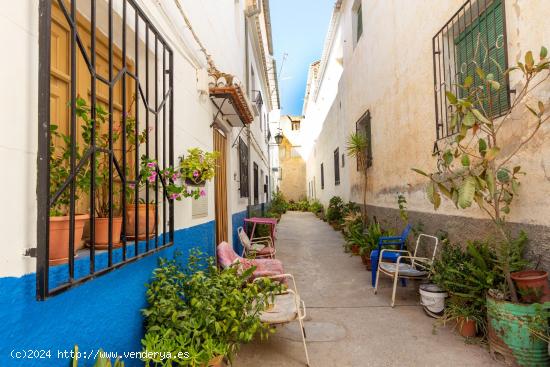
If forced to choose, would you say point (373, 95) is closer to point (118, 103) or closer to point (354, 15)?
point (354, 15)

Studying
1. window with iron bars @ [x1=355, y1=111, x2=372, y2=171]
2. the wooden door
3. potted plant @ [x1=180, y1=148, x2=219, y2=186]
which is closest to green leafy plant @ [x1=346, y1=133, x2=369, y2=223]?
window with iron bars @ [x1=355, y1=111, x2=372, y2=171]

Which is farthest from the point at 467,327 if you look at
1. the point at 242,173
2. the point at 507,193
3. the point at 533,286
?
the point at 242,173

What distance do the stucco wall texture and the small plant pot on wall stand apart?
1.72 feet

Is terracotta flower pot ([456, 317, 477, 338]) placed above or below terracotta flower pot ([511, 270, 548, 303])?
below

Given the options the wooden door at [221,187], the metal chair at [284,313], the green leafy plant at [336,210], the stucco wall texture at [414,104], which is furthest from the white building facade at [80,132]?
the green leafy plant at [336,210]

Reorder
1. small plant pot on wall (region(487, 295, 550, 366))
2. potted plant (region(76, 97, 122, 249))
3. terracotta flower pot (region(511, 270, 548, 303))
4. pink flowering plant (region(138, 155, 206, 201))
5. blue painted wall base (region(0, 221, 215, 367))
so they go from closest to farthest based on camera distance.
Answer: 1. blue painted wall base (region(0, 221, 215, 367))
2. potted plant (region(76, 97, 122, 249))
3. pink flowering plant (region(138, 155, 206, 201))
4. small plant pot on wall (region(487, 295, 550, 366))
5. terracotta flower pot (region(511, 270, 548, 303))

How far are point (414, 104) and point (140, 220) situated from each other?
4316mm

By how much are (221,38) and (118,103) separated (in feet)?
11.0

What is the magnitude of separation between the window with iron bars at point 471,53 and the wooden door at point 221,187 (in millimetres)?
3094

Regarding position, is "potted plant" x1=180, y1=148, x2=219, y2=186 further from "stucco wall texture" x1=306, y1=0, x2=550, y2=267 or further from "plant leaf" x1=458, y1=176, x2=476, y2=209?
"stucco wall texture" x1=306, y1=0, x2=550, y2=267

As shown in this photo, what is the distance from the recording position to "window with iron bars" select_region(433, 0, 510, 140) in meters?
3.20

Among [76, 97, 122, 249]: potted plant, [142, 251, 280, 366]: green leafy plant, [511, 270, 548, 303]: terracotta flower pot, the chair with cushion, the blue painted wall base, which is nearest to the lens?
the blue painted wall base

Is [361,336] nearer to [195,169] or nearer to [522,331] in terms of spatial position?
[522,331]

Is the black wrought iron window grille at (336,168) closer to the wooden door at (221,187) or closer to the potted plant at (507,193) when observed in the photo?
the wooden door at (221,187)
